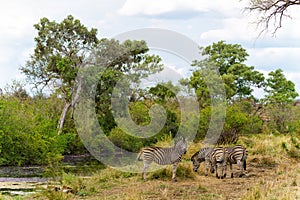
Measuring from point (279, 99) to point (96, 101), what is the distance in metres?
15.7

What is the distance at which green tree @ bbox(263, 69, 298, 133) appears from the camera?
34875 millimetres

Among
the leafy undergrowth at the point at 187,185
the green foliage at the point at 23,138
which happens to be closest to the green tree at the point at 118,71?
the green foliage at the point at 23,138

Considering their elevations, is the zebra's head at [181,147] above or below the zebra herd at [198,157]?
above

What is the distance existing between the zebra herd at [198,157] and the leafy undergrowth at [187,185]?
267 millimetres

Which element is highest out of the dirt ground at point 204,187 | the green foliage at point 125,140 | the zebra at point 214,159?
the green foliage at point 125,140

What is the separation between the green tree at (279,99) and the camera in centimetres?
3488

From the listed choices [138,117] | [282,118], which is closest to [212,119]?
[138,117]

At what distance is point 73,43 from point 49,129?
355 inches

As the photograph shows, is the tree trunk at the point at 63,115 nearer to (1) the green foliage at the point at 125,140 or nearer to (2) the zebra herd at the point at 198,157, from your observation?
(1) the green foliage at the point at 125,140

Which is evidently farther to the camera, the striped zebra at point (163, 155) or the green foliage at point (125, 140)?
the green foliage at point (125, 140)

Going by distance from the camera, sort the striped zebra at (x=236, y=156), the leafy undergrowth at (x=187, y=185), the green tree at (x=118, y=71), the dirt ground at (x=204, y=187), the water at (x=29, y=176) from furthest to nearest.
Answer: the green tree at (x=118, y=71)
the striped zebra at (x=236, y=156)
the water at (x=29, y=176)
the dirt ground at (x=204, y=187)
the leafy undergrowth at (x=187, y=185)

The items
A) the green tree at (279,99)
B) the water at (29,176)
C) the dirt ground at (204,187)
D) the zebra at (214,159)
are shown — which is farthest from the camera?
the green tree at (279,99)

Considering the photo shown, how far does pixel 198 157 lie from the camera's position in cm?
1452

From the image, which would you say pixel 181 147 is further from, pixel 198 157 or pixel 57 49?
pixel 57 49
